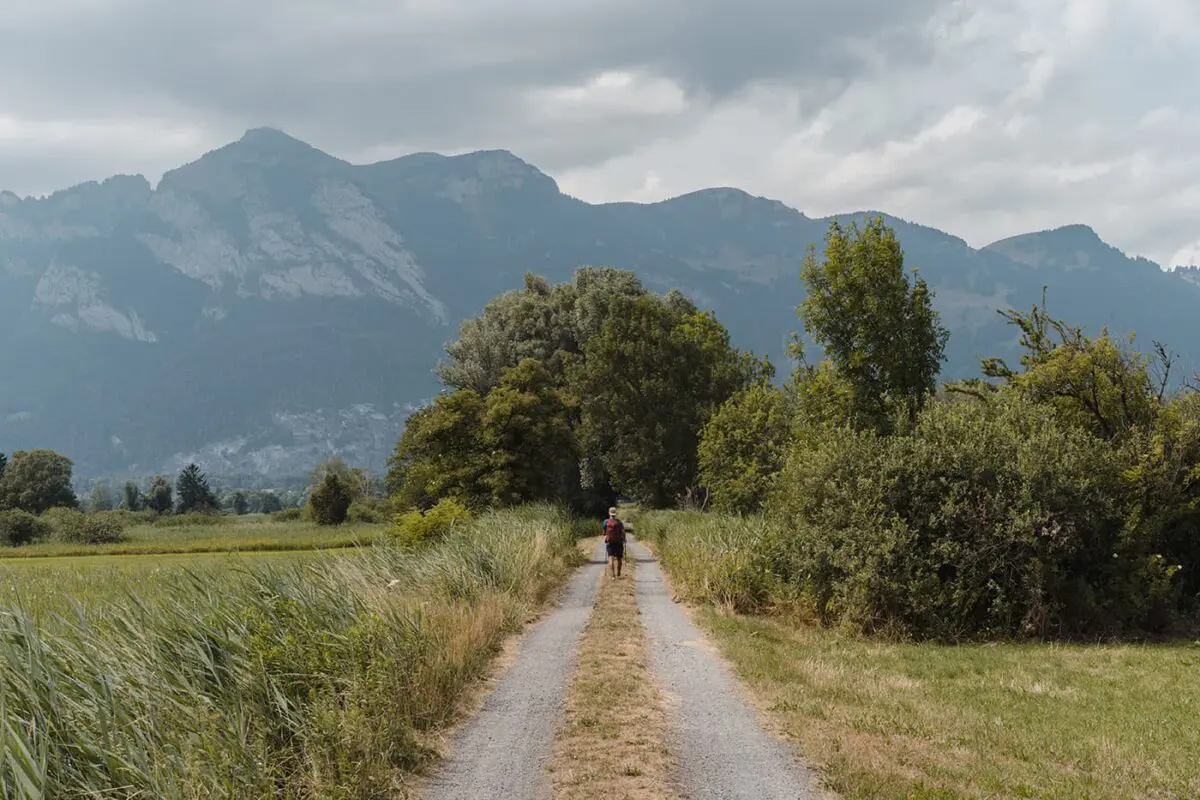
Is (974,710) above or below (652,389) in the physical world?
below

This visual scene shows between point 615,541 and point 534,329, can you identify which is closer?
point 615,541

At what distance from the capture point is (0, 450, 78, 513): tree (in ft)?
285

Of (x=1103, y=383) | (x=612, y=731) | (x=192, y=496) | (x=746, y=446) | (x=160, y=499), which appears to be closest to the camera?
(x=612, y=731)

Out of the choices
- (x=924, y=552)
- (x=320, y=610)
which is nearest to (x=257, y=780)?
(x=320, y=610)

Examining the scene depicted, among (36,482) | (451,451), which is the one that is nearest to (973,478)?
(451,451)

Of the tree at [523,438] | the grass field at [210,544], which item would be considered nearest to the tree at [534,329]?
the grass field at [210,544]

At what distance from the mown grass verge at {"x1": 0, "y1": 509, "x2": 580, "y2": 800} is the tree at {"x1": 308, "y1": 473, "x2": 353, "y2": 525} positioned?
6759 centimetres

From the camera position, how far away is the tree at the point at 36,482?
87.0 meters

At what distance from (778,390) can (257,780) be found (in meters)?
36.0

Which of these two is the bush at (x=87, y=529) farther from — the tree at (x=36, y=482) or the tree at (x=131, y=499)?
the tree at (x=131, y=499)

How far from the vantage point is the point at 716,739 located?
880 cm

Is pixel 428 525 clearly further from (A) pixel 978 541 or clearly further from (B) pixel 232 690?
(B) pixel 232 690

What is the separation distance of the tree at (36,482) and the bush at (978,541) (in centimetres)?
9241

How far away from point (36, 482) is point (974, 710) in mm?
102385
